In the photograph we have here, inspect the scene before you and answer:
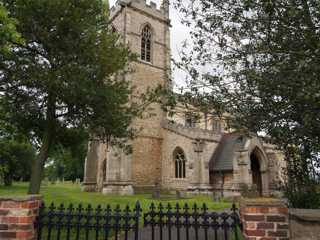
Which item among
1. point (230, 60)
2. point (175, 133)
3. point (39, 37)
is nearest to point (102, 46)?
point (39, 37)

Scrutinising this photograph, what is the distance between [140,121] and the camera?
26.1 meters

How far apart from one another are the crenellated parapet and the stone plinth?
20587 millimetres

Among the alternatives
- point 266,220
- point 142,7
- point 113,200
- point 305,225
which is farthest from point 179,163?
point 305,225

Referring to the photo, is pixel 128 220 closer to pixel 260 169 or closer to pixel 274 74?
pixel 274 74

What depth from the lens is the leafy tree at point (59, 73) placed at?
334 inches

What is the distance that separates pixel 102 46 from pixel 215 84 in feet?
17.7

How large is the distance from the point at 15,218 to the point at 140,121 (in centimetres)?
2198

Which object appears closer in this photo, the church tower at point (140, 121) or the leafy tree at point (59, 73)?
the leafy tree at point (59, 73)

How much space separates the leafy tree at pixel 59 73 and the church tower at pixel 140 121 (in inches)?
536

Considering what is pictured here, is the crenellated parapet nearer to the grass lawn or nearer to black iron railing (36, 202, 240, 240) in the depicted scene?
the grass lawn

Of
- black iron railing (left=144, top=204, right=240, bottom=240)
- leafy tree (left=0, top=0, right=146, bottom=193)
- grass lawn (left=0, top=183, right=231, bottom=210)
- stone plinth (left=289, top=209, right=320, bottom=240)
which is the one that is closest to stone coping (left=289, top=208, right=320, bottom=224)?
stone plinth (left=289, top=209, right=320, bottom=240)

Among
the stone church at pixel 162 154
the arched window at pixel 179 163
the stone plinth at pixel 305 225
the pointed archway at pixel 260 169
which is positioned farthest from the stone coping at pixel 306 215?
the pointed archway at pixel 260 169

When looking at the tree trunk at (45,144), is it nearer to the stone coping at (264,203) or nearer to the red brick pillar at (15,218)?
the red brick pillar at (15,218)

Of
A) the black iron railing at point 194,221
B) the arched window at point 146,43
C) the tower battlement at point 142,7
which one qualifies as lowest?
the black iron railing at point 194,221
